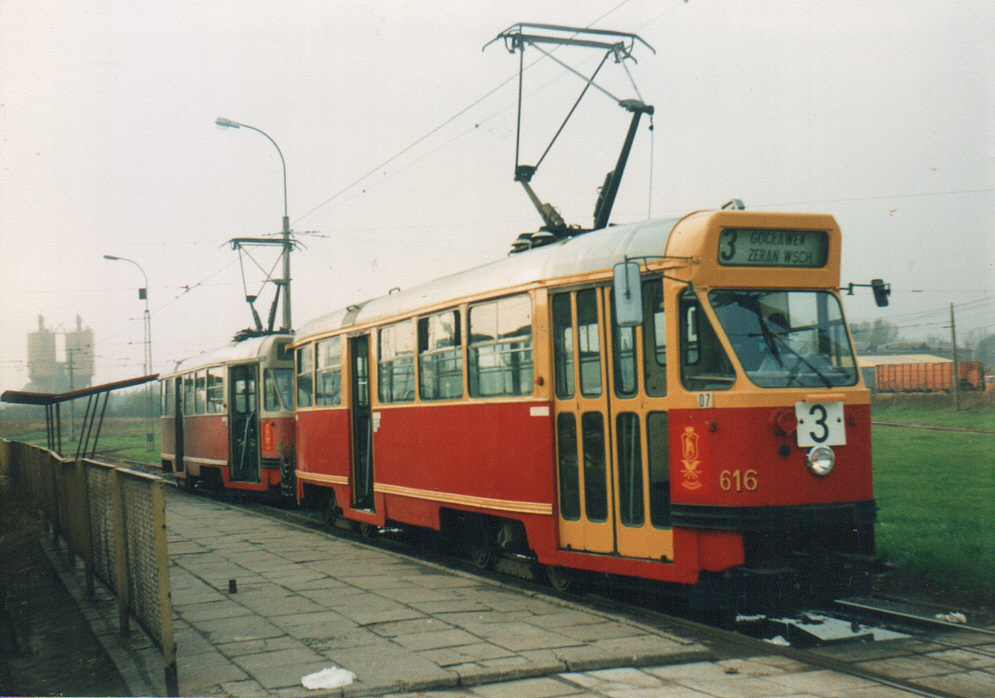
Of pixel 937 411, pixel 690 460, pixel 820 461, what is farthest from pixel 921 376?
pixel 690 460

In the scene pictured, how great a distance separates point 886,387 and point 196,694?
51.6m

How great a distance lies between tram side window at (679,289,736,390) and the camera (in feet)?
23.1

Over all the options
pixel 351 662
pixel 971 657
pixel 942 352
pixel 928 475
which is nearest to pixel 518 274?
pixel 351 662

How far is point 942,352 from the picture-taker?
206 feet

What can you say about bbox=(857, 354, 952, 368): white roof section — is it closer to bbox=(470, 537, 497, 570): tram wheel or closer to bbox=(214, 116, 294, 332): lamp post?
bbox=(214, 116, 294, 332): lamp post

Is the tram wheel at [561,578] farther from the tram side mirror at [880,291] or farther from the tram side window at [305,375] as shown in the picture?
the tram side window at [305,375]

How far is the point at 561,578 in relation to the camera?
8.55m

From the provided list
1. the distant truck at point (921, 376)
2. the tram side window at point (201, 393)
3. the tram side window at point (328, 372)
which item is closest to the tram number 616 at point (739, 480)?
the tram side window at point (328, 372)

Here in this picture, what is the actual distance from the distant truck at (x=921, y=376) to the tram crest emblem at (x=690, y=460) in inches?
1671

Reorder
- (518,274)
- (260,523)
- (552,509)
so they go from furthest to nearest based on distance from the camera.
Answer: (260,523), (518,274), (552,509)

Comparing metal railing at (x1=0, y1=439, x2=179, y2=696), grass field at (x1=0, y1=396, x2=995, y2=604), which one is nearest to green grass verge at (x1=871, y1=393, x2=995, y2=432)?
grass field at (x1=0, y1=396, x2=995, y2=604)

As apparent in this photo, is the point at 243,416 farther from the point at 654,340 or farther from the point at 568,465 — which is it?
the point at 654,340

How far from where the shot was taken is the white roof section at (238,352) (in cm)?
1800

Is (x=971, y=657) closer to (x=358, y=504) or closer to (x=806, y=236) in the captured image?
(x=806, y=236)
